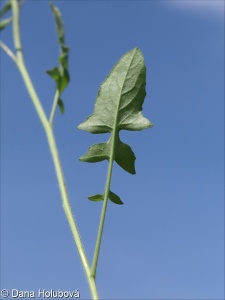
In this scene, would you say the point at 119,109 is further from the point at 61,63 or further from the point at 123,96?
the point at 61,63

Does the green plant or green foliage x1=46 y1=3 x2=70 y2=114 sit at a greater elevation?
green foliage x1=46 y1=3 x2=70 y2=114

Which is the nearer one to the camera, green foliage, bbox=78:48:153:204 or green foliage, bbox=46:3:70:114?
green foliage, bbox=46:3:70:114

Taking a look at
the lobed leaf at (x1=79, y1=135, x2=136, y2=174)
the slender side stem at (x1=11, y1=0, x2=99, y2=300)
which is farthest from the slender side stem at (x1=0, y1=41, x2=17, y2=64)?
the lobed leaf at (x1=79, y1=135, x2=136, y2=174)

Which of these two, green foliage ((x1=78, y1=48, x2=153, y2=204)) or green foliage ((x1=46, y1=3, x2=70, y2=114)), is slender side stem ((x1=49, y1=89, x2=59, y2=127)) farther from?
green foliage ((x1=78, y1=48, x2=153, y2=204))

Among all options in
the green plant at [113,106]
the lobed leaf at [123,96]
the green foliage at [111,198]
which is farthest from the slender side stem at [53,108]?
the green foliage at [111,198]

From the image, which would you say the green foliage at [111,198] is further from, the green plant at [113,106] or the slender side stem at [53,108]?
the slender side stem at [53,108]

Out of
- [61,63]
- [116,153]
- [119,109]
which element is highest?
[61,63]

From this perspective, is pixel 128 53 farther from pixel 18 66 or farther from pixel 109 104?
pixel 18 66

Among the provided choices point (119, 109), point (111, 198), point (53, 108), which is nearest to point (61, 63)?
point (53, 108)

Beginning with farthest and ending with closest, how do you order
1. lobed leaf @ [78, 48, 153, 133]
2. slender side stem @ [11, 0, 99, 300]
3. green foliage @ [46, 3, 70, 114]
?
lobed leaf @ [78, 48, 153, 133]
green foliage @ [46, 3, 70, 114]
slender side stem @ [11, 0, 99, 300]
